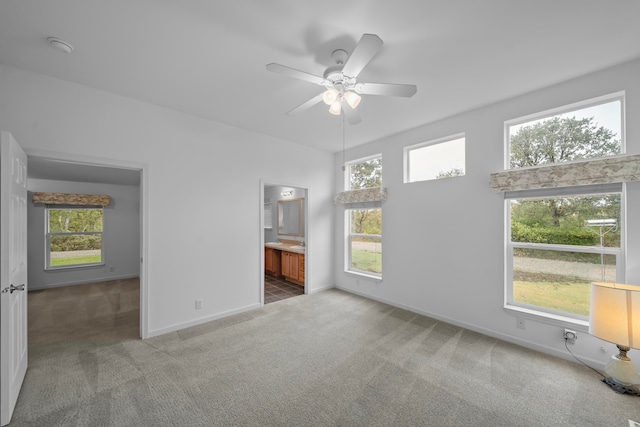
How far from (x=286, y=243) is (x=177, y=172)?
142 inches

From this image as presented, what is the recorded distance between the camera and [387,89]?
2002mm

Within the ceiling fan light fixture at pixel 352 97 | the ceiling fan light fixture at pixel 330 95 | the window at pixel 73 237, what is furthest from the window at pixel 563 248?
the window at pixel 73 237

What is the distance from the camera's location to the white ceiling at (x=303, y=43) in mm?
1691

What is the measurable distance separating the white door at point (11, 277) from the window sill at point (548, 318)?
4.50 meters

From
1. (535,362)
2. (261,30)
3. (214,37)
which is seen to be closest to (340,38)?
(261,30)

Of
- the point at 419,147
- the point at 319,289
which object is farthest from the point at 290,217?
the point at 419,147

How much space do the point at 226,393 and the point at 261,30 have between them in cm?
286

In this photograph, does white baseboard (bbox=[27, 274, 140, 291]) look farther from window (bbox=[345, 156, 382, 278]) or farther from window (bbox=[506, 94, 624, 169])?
window (bbox=[506, 94, 624, 169])

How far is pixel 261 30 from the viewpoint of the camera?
6.16 feet

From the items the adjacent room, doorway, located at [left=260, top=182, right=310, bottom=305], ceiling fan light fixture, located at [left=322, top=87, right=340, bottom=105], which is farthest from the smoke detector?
doorway, located at [left=260, top=182, right=310, bottom=305]

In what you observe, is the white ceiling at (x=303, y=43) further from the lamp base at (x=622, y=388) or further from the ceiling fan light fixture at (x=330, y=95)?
the lamp base at (x=622, y=388)

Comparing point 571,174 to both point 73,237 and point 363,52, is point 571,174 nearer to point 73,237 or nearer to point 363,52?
point 363,52

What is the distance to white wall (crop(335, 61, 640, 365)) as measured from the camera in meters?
2.38

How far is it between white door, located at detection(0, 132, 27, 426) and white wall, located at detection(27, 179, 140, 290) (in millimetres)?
4479
